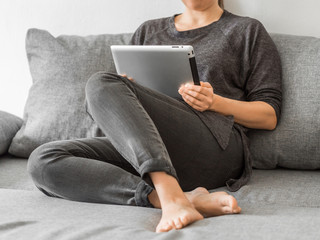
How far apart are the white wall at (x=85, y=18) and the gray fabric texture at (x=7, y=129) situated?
37 cm

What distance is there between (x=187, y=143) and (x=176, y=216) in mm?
302

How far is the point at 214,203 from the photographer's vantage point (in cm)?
121

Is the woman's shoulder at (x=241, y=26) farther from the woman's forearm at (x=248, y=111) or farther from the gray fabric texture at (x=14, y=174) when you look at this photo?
the gray fabric texture at (x=14, y=174)

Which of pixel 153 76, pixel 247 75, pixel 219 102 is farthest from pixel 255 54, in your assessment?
pixel 153 76

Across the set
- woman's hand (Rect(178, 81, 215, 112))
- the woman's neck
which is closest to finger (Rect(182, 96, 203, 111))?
woman's hand (Rect(178, 81, 215, 112))

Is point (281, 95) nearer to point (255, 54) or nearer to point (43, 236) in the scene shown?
point (255, 54)

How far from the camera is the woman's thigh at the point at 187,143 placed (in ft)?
4.37

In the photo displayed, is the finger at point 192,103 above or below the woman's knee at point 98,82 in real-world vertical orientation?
below

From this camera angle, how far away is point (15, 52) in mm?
2355

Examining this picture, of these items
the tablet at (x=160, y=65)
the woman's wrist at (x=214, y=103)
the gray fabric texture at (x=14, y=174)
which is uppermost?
the tablet at (x=160, y=65)

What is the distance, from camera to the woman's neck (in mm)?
1781

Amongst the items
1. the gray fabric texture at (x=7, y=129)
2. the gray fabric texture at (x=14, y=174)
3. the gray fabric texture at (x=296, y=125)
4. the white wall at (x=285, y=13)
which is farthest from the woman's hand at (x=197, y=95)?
the gray fabric texture at (x=7, y=129)

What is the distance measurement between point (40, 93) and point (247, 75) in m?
0.80

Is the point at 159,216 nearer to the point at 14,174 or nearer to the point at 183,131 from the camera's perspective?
the point at 183,131
